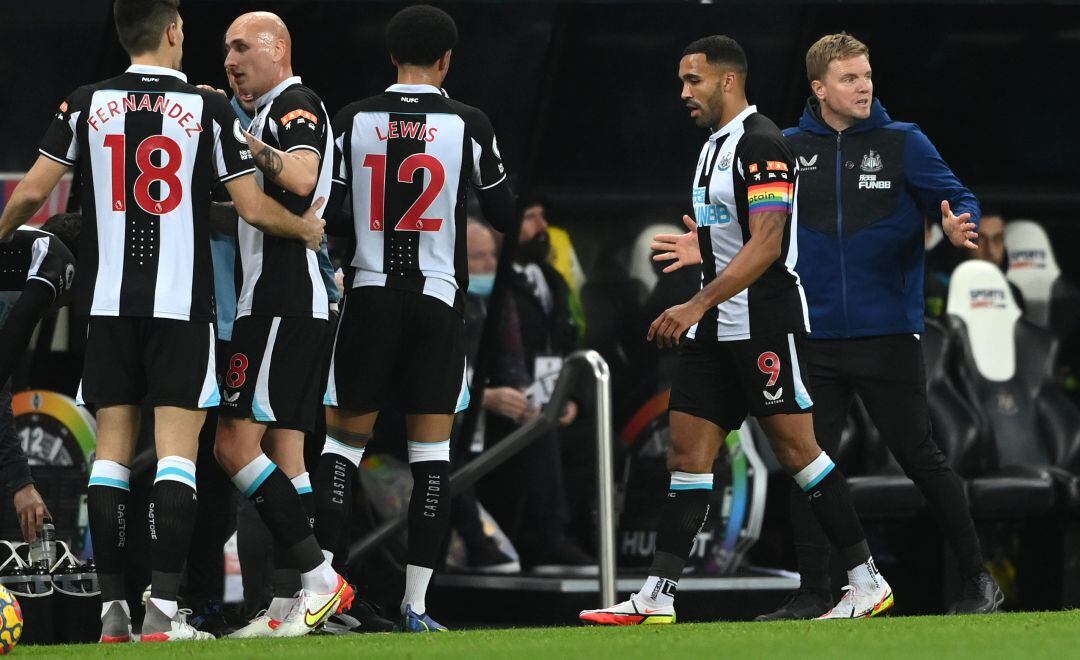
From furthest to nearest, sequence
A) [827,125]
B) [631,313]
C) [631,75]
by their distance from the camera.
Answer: [631,313] → [631,75] → [827,125]

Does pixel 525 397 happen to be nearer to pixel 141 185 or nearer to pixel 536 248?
pixel 536 248

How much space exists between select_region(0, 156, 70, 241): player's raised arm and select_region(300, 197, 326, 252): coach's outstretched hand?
0.78m

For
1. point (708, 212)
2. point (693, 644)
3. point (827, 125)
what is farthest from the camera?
point (827, 125)

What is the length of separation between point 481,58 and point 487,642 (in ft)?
14.9

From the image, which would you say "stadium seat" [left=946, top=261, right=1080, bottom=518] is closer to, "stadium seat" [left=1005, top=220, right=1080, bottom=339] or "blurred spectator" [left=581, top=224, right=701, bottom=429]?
"stadium seat" [left=1005, top=220, right=1080, bottom=339]

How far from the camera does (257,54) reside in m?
6.41

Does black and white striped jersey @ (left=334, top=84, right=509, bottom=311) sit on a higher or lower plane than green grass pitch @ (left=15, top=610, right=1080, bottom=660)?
higher

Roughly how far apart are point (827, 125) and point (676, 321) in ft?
4.73

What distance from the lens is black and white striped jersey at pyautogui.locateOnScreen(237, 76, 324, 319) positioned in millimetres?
6211

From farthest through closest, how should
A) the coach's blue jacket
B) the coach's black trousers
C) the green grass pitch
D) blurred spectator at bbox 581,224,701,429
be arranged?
blurred spectator at bbox 581,224,701,429
the coach's blue jacket
the coach's black trousers
the green grass pitch

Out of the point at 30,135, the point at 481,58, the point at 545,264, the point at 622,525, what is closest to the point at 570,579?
the point at 622,525

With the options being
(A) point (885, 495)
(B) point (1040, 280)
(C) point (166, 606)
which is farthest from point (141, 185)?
(B) point (1040, 280)

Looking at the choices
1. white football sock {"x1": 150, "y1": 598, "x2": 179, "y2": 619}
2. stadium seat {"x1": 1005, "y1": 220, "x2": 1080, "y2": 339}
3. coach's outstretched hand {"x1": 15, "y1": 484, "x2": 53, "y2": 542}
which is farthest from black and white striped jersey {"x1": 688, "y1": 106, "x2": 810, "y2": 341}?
stadium seat {"x1": 1005, "y1": 220, "x2": 1080, "y2": 339}

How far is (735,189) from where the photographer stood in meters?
6.53
